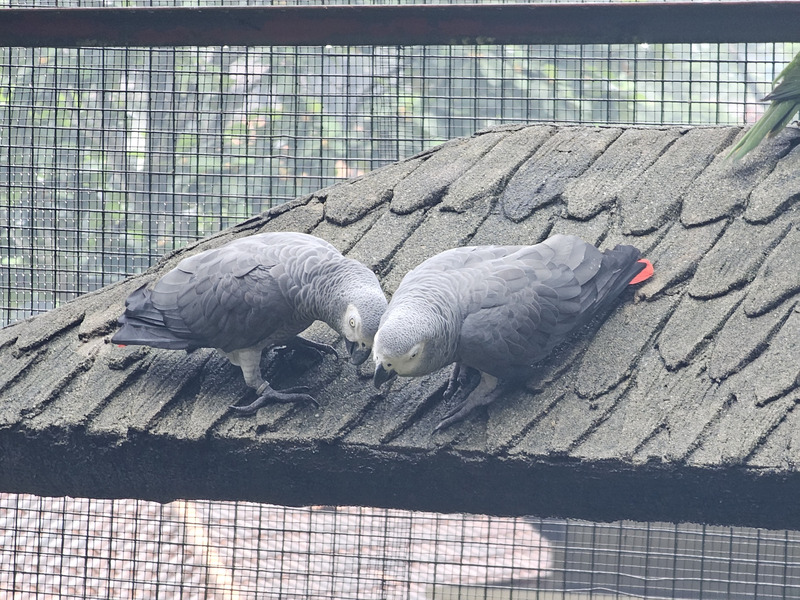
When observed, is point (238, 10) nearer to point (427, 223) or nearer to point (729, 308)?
point (427, 223)

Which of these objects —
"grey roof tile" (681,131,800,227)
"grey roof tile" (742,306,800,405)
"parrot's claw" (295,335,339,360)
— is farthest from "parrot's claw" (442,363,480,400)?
"grey roof tile" (681,131,800,227)

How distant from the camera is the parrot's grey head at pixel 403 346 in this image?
2.12 meters

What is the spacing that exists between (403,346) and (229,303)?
21.0 inches

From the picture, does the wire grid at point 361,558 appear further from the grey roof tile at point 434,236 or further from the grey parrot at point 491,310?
the grey parrot at point 491,310

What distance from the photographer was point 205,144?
4.18m

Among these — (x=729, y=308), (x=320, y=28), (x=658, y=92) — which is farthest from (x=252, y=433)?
(x=658, y=92)

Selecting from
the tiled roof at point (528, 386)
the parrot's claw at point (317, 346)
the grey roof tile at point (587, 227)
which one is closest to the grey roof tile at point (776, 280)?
the tiled roof at point (528, 386)

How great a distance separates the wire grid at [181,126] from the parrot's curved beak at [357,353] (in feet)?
6.02

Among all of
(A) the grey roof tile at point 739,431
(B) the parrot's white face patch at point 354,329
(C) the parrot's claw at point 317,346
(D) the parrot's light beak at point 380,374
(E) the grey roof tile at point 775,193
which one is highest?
(E) the grey roof tile at point 775,193

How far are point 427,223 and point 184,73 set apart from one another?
1700 mm

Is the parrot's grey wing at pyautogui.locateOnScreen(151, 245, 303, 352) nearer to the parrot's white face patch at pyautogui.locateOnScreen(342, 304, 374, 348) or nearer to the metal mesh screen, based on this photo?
the parrot's white face patch at pyautogui.locateOnScreen(342, 304, 374, 348)

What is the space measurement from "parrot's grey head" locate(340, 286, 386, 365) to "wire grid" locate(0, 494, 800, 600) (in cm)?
134

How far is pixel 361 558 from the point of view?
3.67 meters

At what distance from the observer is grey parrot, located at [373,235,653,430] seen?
217 cm
